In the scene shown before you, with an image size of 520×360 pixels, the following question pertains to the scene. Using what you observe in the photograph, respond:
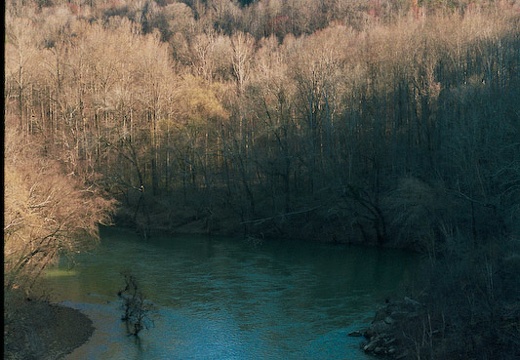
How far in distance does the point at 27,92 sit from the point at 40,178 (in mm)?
23634

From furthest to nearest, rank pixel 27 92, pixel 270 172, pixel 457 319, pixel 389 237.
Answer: pixel 27 92
pixel 270 172
pixel 389 237
pixel 457 319

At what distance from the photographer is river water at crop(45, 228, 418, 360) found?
52.5 feet

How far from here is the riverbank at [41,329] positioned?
13172 millimetres

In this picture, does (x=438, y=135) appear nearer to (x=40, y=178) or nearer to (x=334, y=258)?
(x=334, y=258)

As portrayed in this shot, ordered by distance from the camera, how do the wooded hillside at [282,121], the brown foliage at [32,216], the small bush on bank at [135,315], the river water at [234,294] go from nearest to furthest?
1. the brown foliage at [32,216]
2. the river water at [234,294]
3. the small bush on bank at [135,315]
4. the wooded hillside at [282,121]

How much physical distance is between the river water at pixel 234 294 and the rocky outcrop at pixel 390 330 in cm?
44

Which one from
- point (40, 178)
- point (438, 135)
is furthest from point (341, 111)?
point (40, 178)

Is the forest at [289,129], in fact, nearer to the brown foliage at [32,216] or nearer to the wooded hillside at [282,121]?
the wooded hillside at [282,121]

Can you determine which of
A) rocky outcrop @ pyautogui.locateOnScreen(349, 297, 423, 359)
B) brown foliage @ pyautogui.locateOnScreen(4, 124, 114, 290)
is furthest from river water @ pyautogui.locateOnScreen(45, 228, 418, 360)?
brown foliage @ pyautogui.locateOnScreen(4, 124, 114, 290)

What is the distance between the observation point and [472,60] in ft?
115

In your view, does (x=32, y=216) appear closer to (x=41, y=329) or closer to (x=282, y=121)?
(x=41, y=329)

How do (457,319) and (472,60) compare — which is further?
(472,60)

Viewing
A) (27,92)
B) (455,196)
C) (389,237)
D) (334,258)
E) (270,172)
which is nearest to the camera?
(455,196)

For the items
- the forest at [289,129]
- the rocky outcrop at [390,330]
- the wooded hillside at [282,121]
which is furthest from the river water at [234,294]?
the wooded hillside at [282,121]
